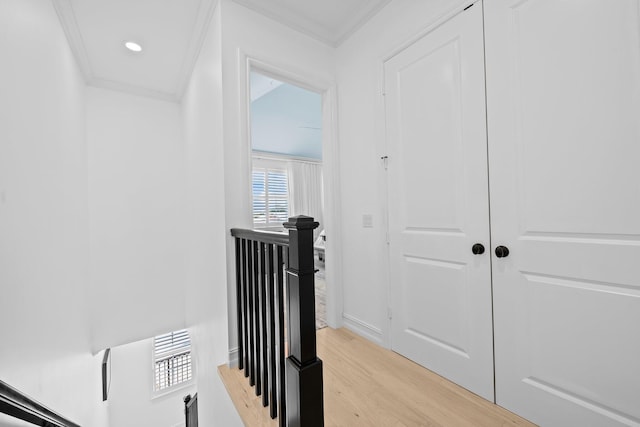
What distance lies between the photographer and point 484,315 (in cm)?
147

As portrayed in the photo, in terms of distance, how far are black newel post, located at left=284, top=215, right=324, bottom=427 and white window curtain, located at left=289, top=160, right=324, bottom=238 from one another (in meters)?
5.73

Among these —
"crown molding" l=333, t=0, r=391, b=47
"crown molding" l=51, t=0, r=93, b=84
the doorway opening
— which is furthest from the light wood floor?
"crown molding" l=51, t=0, r=93, b=84

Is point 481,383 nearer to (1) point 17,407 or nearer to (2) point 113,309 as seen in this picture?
(1) point 17,407

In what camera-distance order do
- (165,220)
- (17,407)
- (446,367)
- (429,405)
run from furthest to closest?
(165,220) → (446,367) → (429,405) → (17,407)

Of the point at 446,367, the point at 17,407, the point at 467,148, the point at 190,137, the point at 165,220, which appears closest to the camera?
the point at 17,407

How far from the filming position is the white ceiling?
204cm

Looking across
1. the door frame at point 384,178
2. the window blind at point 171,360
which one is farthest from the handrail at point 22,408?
the window blind at point 171,360

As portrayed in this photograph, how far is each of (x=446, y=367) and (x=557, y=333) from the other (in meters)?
0.68

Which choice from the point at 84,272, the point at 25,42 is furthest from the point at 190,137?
the point at 84,272

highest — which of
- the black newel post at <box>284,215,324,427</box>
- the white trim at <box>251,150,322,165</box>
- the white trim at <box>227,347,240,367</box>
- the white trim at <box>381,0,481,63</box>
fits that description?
the white trim at <box>251,150,322,165</box>

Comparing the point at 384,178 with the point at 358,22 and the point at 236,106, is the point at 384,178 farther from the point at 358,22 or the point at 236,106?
the point at 358,22

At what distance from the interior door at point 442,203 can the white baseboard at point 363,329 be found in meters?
0.17

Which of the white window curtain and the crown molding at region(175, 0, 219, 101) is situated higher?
the crown molding at region(175, 0, 219, 101)

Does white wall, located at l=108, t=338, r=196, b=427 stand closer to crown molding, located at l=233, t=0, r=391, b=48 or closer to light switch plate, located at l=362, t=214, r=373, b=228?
light switch plate, located at l=362, t=214, r=373, b=228
